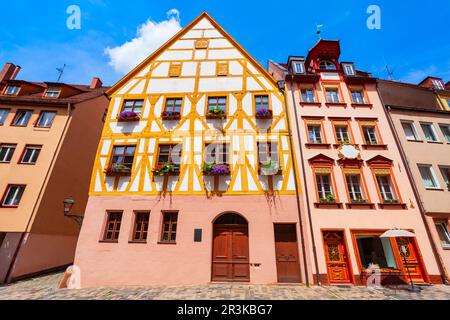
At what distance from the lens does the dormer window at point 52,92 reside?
1449cm

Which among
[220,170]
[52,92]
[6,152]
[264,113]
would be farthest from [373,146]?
[6,152]

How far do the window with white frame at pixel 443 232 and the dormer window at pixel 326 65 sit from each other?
1074 centimetres

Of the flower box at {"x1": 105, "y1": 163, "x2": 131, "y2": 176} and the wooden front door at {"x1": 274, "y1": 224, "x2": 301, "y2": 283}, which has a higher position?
the flower box at {"x1": 105, "y1": 163, "x2": 131, "y2": 176}

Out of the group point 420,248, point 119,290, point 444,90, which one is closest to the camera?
point 119,290

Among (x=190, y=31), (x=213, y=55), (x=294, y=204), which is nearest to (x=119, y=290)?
(x=294, y=204)

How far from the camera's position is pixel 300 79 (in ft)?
43.2

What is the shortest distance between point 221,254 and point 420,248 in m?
9.26

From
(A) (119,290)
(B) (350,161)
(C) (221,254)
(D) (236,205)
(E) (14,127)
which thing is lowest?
(A) (119,290)

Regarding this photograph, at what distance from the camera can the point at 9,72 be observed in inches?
657

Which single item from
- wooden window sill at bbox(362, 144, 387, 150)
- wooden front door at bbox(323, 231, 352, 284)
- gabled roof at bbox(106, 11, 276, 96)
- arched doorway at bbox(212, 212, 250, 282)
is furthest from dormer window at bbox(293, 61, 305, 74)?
arched doorway at bbox(212, 212, 250, 282)

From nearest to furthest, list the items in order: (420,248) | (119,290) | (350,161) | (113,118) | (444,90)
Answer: (119,290) → (420,248) → (350,161) → (113,118) → (444,90)

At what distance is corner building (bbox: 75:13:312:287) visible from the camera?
30.8 ft

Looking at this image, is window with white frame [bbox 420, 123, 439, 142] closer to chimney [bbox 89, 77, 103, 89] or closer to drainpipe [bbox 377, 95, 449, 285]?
drainpipe [bbox 377, 95, 449, 285]

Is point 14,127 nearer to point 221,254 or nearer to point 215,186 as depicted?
point 215,186
